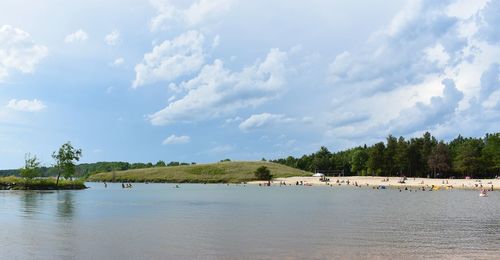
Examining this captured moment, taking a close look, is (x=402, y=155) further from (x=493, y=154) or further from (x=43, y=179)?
(x=43, y=179)

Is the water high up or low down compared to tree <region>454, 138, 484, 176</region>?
down

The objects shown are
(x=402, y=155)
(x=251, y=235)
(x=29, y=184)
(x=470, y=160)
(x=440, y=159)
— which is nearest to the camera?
(x=251, y=235)

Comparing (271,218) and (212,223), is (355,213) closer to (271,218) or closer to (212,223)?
(271,218)

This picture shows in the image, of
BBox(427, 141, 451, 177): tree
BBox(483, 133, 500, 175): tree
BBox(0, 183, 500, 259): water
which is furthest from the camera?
BBox(427, 141, 451, 177): tree

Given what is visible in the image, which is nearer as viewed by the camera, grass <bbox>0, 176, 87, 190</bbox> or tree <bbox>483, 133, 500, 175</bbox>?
grass <bbox>0, 176, 87, 190</bbox>

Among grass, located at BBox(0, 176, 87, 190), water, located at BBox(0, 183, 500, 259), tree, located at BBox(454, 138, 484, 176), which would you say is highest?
tree, located at BBox(454, 138, 484, 176)

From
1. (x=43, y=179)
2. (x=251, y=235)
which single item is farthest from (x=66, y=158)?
(x=251, y=235)

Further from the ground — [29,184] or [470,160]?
[470,160]

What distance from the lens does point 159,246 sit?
119 ft

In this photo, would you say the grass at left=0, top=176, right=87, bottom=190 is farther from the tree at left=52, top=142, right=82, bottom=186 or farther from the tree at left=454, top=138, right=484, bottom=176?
the tree at left=454, top=138, right=484, bottom=176

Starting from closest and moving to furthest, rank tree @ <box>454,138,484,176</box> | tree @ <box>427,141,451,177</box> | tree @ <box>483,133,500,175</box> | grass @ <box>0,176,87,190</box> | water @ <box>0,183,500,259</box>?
water @ <box>0,183,500,259</box> < grass @ <box>0,176,87,190</box> < tree @ <box>483,133,500,175</box> < tree @ <box>454,138,484,176</box> < tree @ <box>427,141,451,177</box>

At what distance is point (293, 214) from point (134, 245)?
2995cm

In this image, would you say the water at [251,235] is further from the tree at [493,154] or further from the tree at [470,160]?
the tree at [470,160]

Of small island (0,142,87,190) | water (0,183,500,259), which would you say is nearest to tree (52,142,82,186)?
small island (0,142,87,190)
